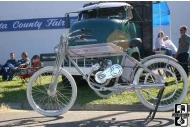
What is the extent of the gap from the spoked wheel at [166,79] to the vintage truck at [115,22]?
6.37 feet

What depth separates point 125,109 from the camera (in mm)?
6664

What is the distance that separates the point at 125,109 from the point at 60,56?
2.01 meters

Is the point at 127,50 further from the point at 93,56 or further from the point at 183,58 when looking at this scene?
the point at 183,58

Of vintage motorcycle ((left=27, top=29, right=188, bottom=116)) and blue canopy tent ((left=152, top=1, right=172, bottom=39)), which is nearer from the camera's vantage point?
vintage motorcycle ((left=27, top=29, right=188, bottom=116))

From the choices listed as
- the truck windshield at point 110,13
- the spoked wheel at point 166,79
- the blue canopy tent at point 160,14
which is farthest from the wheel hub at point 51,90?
the blue canopy tent at point 160,14

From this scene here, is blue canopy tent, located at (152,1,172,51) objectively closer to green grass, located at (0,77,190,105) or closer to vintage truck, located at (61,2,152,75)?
vintage truck, located at (61,2,152,75)

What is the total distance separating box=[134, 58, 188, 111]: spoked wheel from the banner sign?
1256 centimetres

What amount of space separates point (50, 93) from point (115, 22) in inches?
141

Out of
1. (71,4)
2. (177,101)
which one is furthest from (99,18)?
(71,4)

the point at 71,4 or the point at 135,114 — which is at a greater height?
the point at 71,4

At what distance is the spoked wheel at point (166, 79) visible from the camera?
529 centimetres

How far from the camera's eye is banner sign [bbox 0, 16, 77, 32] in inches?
694

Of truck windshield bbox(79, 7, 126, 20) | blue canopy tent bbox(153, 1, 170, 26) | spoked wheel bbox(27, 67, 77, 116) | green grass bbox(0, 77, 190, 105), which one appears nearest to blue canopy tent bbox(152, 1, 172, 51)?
blue canopy tent bbox(153, 1, 170, 26)

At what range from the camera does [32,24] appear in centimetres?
1800
